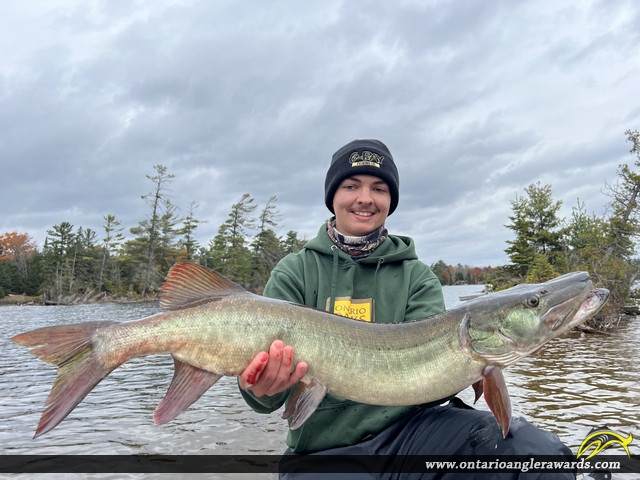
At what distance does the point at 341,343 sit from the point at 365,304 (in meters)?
0.77

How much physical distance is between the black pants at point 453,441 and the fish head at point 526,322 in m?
0.41

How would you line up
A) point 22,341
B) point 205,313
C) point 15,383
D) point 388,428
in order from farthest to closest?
point 15,383 < point 388,428 < point 205,313 < point 22,341

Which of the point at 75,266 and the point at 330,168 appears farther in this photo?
the point at 75,266

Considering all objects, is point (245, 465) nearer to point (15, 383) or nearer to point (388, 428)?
point (388, 428)

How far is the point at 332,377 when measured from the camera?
2492mm

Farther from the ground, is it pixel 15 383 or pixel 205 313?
pixel 205 313

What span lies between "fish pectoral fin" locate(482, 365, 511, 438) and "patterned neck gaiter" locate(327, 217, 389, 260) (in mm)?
1344

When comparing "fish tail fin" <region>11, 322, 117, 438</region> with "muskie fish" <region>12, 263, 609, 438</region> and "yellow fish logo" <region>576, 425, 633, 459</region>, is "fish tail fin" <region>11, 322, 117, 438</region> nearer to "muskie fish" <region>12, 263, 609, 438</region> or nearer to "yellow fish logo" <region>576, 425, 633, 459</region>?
"muskie fish" <region>12, 263, 609, 438</region>

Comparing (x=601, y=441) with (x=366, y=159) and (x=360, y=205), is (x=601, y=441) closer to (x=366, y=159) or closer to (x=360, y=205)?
(x=360, y=205)

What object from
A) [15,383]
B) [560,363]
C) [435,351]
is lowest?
[15,383]

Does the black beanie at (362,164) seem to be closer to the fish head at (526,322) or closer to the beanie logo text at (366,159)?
the beanie logo text at (366,159)

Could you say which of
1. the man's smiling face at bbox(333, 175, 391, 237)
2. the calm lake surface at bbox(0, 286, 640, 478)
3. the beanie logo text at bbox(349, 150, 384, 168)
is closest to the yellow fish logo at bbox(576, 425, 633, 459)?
the calm lake surface at bbox(0, 286, 640, 478)

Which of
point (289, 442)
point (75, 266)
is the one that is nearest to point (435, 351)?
point (289, 442)

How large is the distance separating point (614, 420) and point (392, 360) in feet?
13.4
